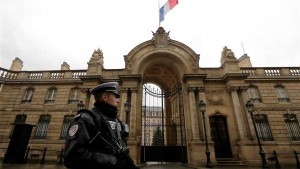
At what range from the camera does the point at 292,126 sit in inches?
736

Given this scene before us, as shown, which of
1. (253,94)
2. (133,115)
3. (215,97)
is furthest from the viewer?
(253,94)

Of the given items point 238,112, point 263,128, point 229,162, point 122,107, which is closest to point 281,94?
point 263,128

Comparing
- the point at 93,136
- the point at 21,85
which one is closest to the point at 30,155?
the point at 21,85

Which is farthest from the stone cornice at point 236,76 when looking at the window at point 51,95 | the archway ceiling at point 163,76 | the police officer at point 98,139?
the window at point 51,95

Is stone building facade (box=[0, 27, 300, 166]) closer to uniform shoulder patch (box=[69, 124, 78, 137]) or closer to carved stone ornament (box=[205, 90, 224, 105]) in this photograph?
carved stone ornament (box=[205, 90, 224, 105])

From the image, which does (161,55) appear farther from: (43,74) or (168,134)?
(43,74)

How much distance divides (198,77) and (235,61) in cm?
463

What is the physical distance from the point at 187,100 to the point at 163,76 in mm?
6490

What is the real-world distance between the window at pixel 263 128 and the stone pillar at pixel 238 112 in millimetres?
2826

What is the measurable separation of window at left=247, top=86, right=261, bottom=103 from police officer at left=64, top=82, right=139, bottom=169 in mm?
20506

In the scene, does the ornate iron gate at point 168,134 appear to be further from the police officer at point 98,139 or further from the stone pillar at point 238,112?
the police officer at point 98,139

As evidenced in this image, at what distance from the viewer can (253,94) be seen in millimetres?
19938

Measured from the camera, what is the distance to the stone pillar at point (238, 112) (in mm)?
16453

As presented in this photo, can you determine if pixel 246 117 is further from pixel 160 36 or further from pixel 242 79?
pixel 160 36
